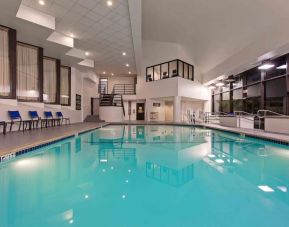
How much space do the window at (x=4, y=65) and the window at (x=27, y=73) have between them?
79 centimetres

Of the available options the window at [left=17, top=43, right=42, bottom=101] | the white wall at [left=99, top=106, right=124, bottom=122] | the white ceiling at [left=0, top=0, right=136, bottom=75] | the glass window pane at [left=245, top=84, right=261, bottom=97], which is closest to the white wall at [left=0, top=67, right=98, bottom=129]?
the window at [left=17, top=43, right=42, bottom=101]

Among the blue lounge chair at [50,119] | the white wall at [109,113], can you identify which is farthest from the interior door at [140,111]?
the blue lounge chair at [50,119]

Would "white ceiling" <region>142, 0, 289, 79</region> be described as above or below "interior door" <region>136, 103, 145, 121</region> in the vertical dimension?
above

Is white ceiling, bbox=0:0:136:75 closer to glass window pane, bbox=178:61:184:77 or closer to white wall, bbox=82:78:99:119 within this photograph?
white wall, bbox=82:78:99:119

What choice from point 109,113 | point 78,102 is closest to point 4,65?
Result: point 78,102

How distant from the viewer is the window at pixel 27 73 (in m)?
7.70

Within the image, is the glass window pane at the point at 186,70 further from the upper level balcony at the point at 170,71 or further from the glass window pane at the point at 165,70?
the glass window pane at the point at 165,70

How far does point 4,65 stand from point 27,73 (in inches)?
50.9

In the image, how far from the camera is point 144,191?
240 centimetres

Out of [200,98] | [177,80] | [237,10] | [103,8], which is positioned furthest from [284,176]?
[200,98]

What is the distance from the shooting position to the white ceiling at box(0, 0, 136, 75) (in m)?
6.18

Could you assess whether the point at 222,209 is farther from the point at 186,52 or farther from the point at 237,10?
the point at 186,52

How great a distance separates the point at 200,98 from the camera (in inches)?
612

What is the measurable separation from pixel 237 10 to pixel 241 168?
24.5ft
